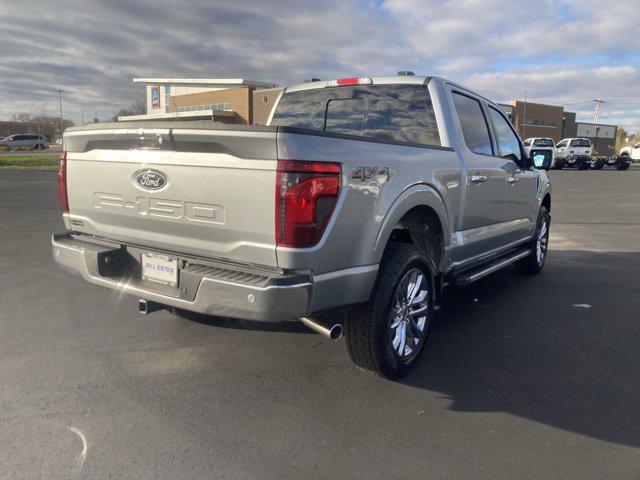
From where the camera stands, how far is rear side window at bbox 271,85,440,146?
4305 mm

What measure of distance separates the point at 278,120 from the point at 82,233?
7.46 feet

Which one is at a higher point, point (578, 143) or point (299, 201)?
point (578, 143)

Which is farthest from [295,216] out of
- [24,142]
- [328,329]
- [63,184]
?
[24,142]

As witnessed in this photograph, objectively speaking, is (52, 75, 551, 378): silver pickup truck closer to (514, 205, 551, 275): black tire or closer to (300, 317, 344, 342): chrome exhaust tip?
(300, 317, 344, 342): chrome exhaust tip

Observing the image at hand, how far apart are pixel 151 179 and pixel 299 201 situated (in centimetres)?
104

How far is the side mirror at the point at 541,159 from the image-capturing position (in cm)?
622

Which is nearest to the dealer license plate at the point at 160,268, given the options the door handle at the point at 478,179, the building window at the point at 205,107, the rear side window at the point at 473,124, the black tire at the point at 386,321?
the black tire at the point at 386,321

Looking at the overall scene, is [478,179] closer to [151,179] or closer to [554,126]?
[151,179]

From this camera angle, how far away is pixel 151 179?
3.20 metres

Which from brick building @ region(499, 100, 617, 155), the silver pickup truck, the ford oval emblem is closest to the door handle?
the silver pickup truck

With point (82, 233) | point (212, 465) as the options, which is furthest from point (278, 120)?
point (212, 465)

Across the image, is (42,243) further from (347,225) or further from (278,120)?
(347,225)

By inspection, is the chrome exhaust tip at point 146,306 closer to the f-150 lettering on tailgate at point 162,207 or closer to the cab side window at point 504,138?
the f-150 lettering on tailgate at point 162,207

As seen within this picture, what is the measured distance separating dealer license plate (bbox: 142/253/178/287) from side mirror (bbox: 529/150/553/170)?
15.0 ft
